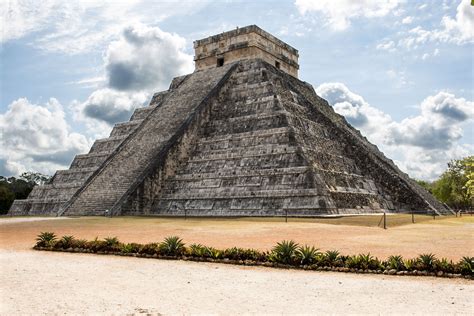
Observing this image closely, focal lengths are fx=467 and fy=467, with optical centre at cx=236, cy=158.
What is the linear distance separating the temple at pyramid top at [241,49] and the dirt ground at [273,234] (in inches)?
654

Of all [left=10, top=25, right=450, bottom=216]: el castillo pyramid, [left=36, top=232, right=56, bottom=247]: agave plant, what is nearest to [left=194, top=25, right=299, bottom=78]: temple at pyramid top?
[left=10, top=25, right=450, bottom=216]: el castillo pyramid

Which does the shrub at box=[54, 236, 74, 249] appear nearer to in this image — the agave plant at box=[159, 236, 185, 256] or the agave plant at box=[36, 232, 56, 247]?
the agave plant at box=[36, 232, 56, 247]

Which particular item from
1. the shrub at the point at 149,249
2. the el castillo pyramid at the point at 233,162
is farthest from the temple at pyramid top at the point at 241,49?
the shrub at the point at 149,249

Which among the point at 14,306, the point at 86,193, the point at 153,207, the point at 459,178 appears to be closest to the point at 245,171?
the point at 153,207

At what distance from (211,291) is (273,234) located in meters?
6.93

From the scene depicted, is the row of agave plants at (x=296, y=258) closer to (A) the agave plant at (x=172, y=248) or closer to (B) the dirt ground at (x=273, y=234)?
(A) the agave plant at (x=172, y=248)

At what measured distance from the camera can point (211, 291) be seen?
741cm

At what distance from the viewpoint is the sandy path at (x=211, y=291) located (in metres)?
6.32

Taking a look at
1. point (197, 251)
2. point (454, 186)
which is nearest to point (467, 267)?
point (197, 251)

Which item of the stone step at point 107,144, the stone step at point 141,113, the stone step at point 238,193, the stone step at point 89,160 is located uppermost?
the stone step at point 141,113

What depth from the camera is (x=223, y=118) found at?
27.7 meters

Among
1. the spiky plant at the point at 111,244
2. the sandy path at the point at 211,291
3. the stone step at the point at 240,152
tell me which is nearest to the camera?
the sandy path at the point at 211,291

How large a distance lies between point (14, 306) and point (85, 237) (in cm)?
808

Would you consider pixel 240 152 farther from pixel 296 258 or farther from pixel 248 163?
pixel 296 258
